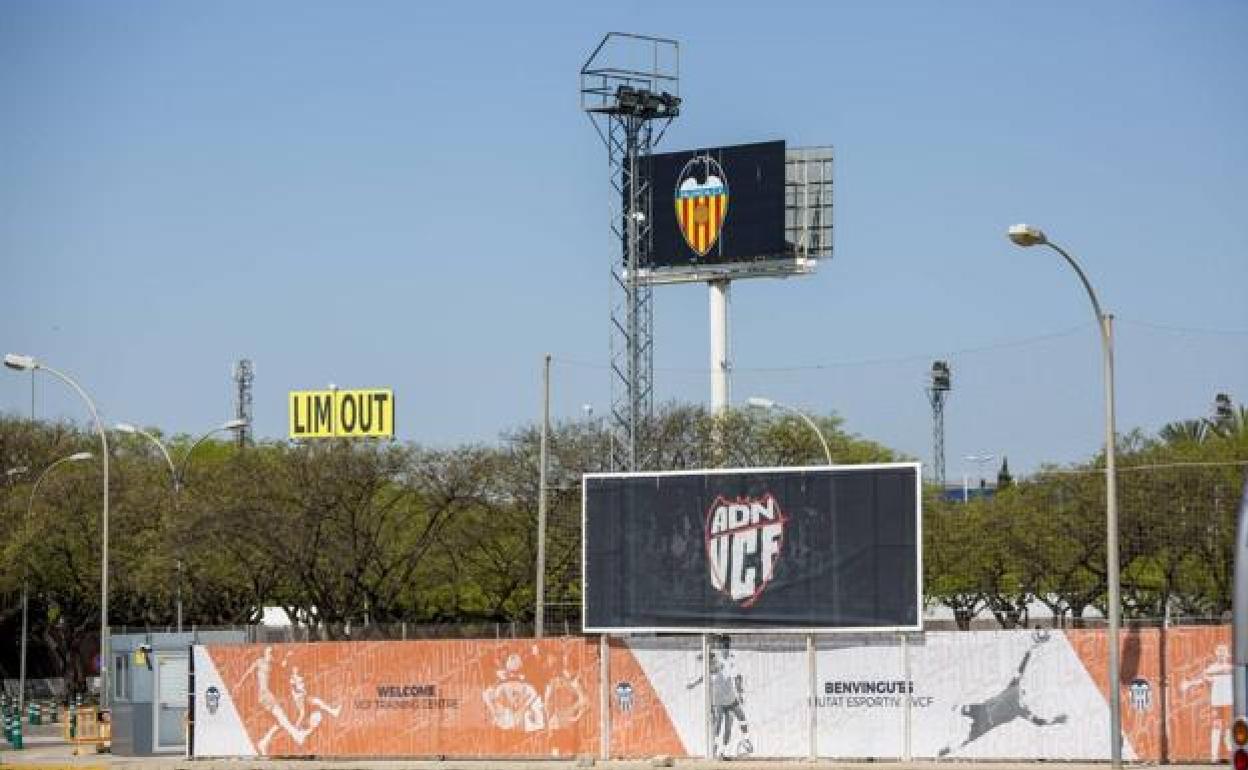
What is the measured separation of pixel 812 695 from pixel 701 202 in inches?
2097

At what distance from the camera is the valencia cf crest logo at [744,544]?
33375 mm

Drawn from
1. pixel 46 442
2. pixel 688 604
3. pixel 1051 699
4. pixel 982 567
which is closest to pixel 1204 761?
pixel 1051 699

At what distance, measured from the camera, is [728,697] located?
33750mm

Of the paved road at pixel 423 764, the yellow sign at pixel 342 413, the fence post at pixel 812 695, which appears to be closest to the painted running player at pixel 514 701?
the paved road at pixel 423 764

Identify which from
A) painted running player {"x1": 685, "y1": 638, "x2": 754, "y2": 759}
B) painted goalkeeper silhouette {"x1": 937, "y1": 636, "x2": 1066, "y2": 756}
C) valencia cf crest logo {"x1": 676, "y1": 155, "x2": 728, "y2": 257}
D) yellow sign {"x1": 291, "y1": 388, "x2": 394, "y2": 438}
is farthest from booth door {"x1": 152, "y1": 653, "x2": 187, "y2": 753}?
valencia cf crest logo {"x1": 676, "y1": 155, "x2": 728, "y2": 257}

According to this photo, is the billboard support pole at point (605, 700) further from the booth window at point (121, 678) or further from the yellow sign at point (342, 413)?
the yellow sign at point (342, 413)

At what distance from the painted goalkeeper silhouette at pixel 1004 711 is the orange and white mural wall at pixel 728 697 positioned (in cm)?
2

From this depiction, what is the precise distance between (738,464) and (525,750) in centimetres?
3576

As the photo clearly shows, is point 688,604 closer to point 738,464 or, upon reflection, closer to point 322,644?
point 322,644

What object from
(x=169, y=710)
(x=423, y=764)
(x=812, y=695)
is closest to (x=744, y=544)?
(x=812, y=695)

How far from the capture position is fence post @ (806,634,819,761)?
109 feet

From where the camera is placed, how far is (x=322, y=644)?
3697 cm

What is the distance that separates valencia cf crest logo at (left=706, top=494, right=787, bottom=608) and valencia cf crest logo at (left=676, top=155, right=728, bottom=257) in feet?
168

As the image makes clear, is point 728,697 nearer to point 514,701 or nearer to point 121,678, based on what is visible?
point 514,701
